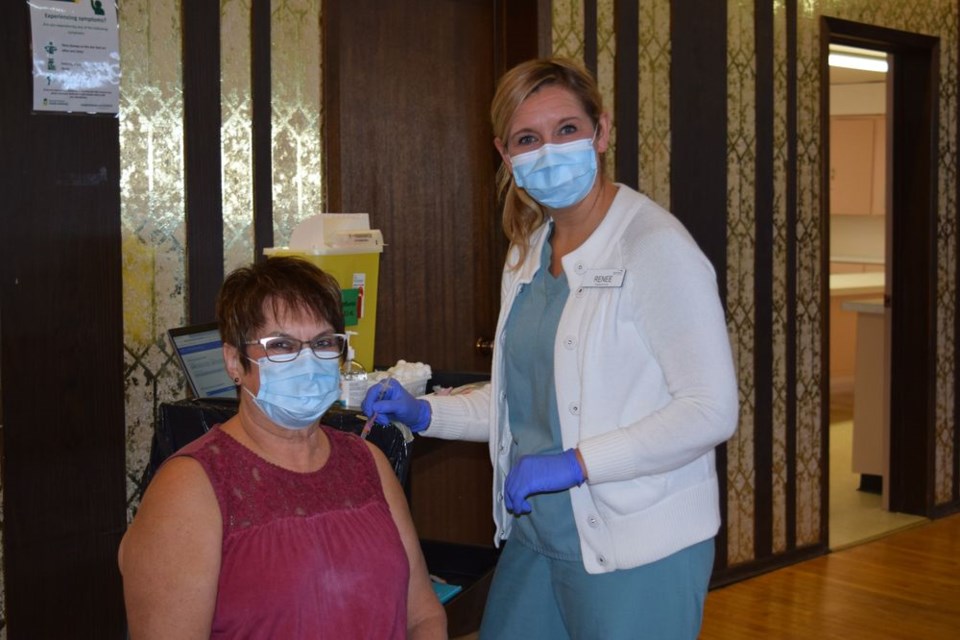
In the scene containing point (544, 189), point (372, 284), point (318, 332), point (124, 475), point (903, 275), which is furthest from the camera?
point (903, 275)

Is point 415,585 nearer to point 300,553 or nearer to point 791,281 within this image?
point 300,553

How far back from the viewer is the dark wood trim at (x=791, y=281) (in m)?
4.53

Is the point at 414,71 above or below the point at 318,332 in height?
above

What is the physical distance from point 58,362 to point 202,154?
629 millimetres

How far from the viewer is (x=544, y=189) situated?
2.00 m

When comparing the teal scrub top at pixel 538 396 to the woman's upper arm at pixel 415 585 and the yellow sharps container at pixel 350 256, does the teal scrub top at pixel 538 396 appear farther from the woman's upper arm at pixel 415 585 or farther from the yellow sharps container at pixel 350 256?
the yellow sharps container at pixel 350 256

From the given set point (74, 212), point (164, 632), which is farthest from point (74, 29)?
point (164, 632)

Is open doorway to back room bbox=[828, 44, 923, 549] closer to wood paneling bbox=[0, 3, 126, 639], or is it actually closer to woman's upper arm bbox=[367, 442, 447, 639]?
wood paneling bbox=[0, 3, 126, 639]

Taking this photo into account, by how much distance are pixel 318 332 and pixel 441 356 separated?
1958 millimetres

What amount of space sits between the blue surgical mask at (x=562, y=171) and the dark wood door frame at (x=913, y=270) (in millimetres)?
3430

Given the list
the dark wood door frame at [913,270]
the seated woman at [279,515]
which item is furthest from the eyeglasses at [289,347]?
the dark wood door frame at [913,270]

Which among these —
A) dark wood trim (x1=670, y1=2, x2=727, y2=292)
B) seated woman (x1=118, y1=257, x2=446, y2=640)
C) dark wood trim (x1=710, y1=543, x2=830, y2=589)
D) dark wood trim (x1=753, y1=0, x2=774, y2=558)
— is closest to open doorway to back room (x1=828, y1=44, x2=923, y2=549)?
dark wood trim (x1=710, y1=543, x2=830, y2=589)

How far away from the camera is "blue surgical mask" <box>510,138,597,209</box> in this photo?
1986 millimetres

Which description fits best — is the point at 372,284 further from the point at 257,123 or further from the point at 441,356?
the point at 441,356
